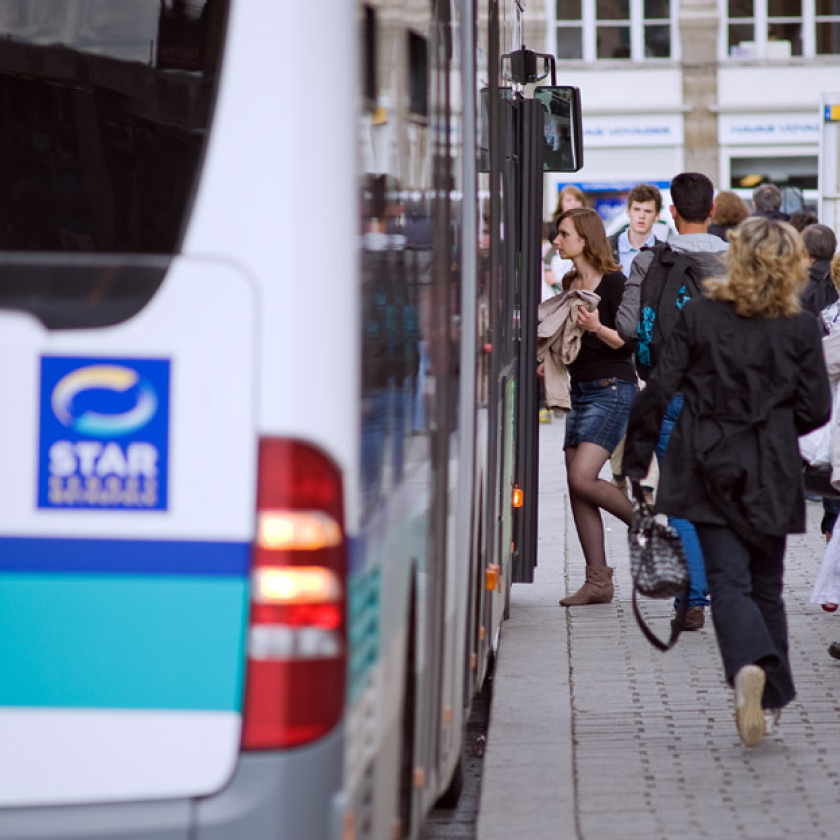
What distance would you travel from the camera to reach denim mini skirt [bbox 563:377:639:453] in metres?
8.57

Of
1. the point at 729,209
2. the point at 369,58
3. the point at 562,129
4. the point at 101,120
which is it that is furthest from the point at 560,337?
the point at 369,58

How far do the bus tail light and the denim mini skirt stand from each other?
567cm

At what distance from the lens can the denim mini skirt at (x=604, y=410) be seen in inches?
337

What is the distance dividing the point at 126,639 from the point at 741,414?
348cm

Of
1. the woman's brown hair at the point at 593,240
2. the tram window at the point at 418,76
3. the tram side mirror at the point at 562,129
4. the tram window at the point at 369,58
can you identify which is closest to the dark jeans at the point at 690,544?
the woman's brown hair at the point at 593,240

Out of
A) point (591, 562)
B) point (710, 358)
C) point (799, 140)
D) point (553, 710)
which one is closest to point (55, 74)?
point (710, 358)

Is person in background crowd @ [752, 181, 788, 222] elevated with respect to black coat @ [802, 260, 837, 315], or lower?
elevated

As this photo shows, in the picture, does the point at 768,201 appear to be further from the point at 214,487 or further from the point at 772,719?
the point at 214,487

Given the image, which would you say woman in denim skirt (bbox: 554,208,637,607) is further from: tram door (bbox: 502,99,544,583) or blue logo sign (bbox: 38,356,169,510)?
blue logo sign (bbox: 38,356,169,510)

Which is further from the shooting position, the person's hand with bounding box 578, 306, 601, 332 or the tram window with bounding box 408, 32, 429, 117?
the person's hand with bounding box 578, 306, 601, 332

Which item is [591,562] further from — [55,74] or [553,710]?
[55,74]

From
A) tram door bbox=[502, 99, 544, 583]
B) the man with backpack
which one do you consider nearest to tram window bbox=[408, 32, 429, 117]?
tram door bbox=[502, 99, 544, 583]

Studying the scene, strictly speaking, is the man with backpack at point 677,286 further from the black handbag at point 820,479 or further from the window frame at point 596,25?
the window frame at point 596,25

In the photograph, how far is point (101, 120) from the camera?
13.3 ft
